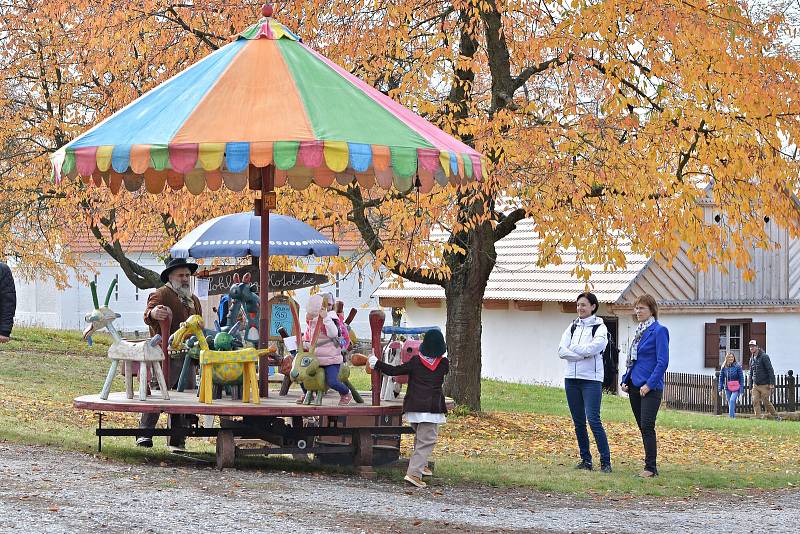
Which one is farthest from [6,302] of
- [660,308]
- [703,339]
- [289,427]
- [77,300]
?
[77,300]

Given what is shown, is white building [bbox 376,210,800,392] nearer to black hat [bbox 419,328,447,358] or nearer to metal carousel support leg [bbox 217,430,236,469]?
black hat [bbox 419,328,447,358]

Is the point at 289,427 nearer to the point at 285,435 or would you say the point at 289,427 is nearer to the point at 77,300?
the point at 285,435

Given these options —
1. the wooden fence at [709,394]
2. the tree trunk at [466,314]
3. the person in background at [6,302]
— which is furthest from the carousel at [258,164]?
the wooden fence at [709,394]

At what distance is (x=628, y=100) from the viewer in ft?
50.5

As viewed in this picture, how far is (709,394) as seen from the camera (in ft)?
101

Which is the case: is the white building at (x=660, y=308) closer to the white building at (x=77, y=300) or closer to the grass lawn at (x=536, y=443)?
the grass lawn at (x=536, y=443)

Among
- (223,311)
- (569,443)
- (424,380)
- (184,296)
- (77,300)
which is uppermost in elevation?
(77,300)

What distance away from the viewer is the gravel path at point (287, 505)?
829cm

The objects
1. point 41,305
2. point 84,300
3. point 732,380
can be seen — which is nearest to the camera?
point 732,380

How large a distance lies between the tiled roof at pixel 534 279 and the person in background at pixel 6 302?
1917 centimetres

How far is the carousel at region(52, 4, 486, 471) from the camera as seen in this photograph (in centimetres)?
1007

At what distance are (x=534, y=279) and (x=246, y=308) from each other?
23795 millimetres

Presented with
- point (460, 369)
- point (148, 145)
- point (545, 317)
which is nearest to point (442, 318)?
point (545, 317)

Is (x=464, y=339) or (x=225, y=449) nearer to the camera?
(x=225, y=449)
